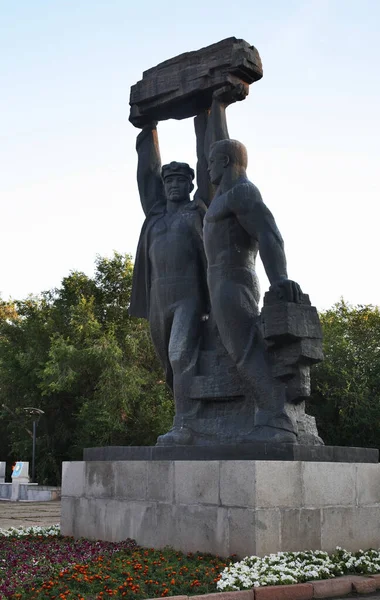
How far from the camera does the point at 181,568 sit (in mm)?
5984

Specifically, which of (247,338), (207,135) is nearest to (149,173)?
(207,135)

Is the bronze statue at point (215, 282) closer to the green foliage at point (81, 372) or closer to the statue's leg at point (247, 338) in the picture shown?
the statue's leg at point (247, 338)

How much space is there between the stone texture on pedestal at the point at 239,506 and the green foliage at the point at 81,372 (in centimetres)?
2074

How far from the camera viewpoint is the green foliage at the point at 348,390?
27.0m

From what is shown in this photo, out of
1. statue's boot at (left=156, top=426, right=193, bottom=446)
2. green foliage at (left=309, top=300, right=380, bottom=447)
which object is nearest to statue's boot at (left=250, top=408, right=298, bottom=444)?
statue's boot at (left=156, top=426, right=193, bottom=446)

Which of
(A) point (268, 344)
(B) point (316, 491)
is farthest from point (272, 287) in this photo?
(B) point (316, 491)

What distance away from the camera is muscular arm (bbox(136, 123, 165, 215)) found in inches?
389

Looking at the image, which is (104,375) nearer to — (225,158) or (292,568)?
(225,158)

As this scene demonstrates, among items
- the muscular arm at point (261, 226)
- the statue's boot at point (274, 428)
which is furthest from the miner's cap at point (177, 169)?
the statue's boot at point (274, 428)

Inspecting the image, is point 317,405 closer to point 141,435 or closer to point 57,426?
point 141,435

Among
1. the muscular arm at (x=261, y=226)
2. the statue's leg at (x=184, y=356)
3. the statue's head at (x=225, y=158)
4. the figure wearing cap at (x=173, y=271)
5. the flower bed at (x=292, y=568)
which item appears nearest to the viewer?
the flower bed at (x=292, y=568)

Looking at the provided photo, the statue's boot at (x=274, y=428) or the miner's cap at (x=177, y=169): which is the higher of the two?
the miner's cap at (x=177, y=169)

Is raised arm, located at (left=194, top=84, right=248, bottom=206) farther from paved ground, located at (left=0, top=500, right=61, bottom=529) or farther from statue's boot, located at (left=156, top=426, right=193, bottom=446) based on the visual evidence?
paved ground, located at (left=0, top=500, right=61, bottom=529)

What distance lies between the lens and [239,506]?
660 centimetres
